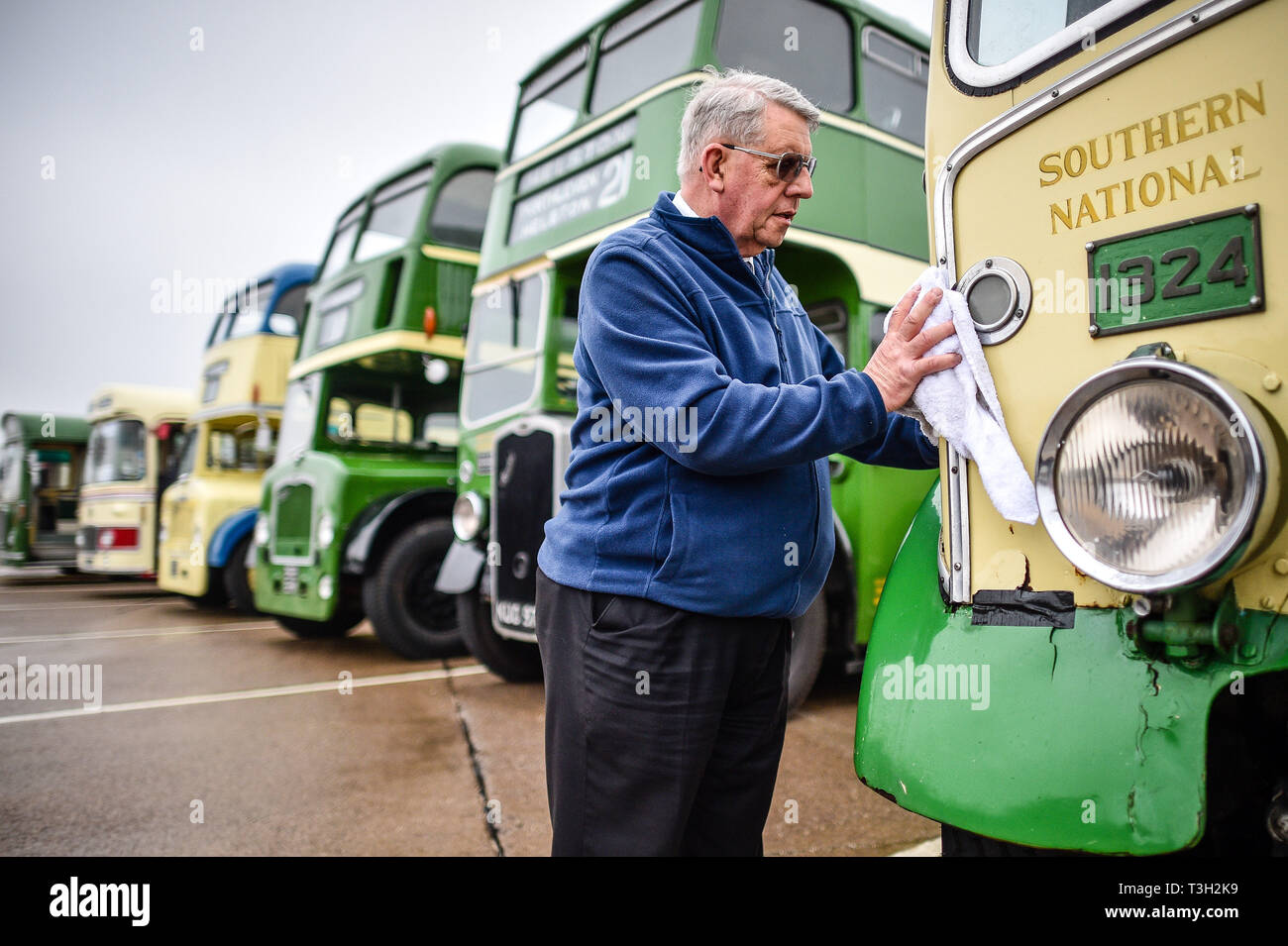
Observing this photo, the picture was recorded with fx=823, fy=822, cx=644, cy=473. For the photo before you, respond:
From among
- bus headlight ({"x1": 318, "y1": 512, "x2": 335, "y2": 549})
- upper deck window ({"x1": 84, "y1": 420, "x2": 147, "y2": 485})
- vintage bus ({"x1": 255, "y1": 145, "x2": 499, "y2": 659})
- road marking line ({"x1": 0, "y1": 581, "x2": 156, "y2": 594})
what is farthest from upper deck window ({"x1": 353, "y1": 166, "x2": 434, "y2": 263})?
road marking line ({"x1": 0, "y1": 581, "x2": 156, "y2": 594})

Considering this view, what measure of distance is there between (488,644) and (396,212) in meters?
3.50

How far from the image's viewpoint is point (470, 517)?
4902mm

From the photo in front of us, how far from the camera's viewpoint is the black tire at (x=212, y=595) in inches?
327

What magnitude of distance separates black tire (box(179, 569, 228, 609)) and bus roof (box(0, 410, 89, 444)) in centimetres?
586

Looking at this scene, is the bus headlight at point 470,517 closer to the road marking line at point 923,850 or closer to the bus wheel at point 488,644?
the bus wheel at point 488,644

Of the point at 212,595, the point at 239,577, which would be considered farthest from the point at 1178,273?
the point at 212,595

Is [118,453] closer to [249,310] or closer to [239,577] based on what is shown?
[249,310]

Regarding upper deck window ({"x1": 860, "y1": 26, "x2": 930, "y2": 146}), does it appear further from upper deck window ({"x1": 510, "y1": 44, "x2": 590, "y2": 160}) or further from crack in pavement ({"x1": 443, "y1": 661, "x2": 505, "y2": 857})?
crack in pavement ({"x1": 443, "y1": 661, "x2": 505, "y2": 857})

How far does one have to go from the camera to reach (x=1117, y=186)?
46.8 inches

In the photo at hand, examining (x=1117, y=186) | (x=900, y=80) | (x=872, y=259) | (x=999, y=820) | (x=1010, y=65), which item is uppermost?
(x=900, y=80)

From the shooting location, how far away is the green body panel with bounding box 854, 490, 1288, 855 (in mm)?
1033

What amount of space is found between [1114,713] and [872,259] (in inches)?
134

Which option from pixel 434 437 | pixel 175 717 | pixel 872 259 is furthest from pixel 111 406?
pixel 872 259
